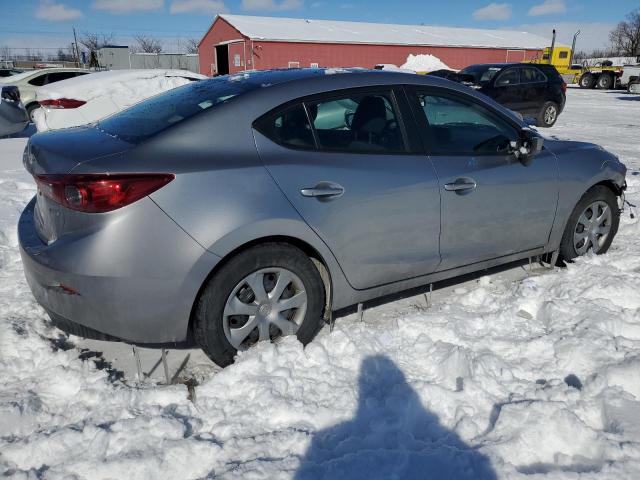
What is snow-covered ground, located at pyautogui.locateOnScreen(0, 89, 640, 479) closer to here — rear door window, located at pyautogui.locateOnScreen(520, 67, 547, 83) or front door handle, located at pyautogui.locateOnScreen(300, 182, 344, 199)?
front door handle, located at pyautogui.locateOnScreen(300, 182, 344, 199)

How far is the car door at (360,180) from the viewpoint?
285 cm

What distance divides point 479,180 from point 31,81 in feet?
47.2

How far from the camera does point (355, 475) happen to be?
2.12 meters

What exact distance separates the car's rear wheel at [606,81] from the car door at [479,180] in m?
31.9

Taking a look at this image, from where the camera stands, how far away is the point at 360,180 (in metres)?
3.00

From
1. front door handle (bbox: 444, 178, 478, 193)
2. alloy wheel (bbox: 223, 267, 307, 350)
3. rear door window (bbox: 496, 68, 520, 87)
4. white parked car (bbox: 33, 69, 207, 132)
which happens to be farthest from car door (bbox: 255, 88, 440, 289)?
rear door window (bbox: 496, 68, 520, 87)

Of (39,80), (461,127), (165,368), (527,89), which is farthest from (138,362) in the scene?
(39,80)

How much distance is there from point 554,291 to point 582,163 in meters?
1.03

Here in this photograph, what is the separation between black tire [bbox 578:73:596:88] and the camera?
104ft

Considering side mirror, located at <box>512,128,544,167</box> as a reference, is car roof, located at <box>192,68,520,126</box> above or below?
above

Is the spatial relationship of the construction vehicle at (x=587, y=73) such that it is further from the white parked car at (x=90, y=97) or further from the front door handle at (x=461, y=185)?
the front door handle at (x=461, y=185)

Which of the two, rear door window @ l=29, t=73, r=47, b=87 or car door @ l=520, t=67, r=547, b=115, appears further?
rear door window @ l=29, t=73, r=47, b=87

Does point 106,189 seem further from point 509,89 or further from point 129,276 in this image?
point 509,89

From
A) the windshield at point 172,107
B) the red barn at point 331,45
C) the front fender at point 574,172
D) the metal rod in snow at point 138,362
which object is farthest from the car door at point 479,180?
the red barn at point 331,45
